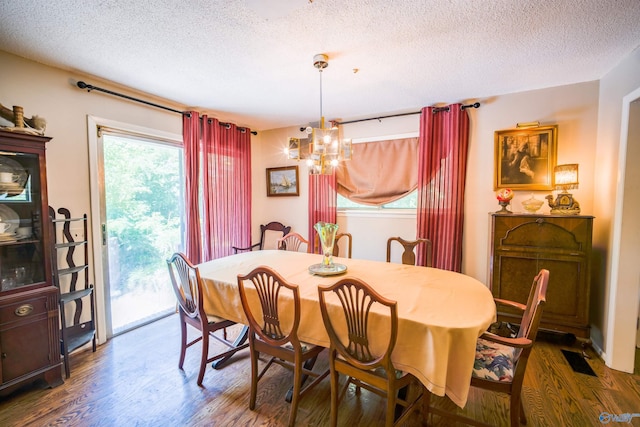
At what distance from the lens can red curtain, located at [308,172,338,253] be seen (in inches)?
154

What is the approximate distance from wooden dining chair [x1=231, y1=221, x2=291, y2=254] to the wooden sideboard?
2.81 metres

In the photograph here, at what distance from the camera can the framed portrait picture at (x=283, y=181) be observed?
14.0ft

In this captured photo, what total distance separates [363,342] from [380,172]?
258 cm

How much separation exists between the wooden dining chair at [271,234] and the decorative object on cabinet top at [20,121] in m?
2.78

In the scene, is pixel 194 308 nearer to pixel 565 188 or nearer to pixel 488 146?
pixel 488 146

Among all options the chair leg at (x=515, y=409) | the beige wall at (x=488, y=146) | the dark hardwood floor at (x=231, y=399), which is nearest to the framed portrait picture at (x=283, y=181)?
the beige wall at (x=488, y=146)

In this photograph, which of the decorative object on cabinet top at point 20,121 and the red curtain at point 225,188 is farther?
the red curtain at point 225,188

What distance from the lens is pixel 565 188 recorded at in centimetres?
266

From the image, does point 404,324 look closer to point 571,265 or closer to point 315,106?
point 571,265

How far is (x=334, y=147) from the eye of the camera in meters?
2.28

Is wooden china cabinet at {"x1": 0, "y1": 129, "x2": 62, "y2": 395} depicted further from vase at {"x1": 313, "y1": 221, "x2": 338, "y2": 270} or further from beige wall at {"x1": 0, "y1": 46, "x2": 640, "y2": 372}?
vase at {"x1": 313, "y1": 221, "x2": 338, "y2": 270}

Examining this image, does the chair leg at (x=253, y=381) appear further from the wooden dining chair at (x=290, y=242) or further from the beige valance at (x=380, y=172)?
the beige valance at (x=380, y=172)

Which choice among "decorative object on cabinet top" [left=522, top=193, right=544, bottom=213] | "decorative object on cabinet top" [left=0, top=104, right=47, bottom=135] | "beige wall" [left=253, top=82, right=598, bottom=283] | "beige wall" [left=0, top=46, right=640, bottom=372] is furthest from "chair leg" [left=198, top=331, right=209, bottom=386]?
"decorative object on cabinet top" [left=522, top=193, right=544, bottom=213]

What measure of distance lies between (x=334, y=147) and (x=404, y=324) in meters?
1.45
